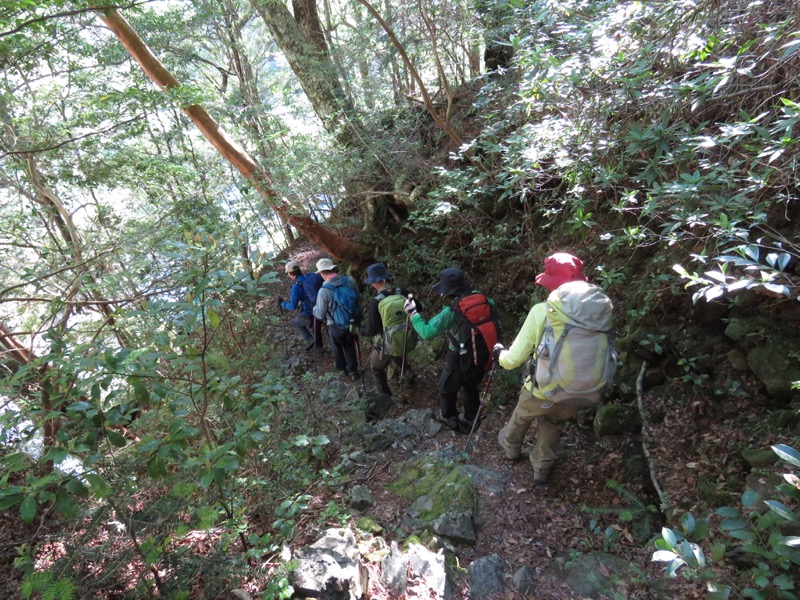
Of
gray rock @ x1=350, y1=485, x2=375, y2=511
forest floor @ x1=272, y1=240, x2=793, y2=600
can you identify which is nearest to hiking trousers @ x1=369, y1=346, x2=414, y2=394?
forest floor @ x1=272, y1=240, x2=793, y2=600

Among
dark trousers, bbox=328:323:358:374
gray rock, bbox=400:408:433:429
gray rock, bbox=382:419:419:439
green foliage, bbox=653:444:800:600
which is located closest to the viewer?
green foliage, bbox=653:444:800:600

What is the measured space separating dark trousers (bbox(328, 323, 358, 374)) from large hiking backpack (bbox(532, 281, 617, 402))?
4034 mm

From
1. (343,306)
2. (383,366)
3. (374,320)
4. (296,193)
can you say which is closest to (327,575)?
(374,320)

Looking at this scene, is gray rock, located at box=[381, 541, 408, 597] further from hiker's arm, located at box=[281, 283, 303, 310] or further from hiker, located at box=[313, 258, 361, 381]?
hiker's arm, located at box=[281, 283, 303, 310]

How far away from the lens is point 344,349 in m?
7.26

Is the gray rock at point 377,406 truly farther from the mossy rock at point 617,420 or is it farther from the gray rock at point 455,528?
the mossy rock at point 617,420

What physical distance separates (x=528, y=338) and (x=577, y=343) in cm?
44

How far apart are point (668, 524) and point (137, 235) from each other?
706cm

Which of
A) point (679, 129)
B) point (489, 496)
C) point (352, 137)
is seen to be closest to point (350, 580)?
point (489, 496)

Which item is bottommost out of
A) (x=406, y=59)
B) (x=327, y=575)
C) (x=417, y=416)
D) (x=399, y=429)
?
(x=417, y=416)

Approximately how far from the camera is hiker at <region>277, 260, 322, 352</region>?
792 cm

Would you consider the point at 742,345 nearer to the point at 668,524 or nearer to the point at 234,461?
the point at 668,524

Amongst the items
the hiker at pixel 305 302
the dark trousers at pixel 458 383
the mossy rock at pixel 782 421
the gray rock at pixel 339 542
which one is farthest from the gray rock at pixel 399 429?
the mossy rock at pixel 782 421

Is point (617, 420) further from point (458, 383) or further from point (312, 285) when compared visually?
point (312, 285)
